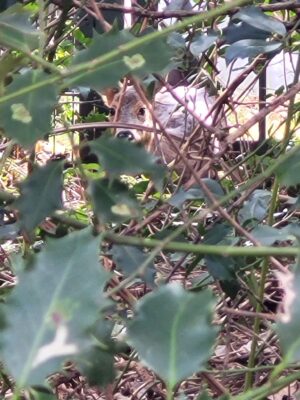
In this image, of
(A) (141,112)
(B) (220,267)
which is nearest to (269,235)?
(B) (220,267)

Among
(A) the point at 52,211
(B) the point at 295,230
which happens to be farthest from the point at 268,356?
(A) the point at 52,211

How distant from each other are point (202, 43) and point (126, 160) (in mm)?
459

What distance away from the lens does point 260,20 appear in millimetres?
982

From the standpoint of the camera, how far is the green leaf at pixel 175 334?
434 millimetres

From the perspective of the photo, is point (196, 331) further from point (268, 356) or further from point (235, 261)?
point (268, 356)

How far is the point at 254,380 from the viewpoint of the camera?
127 centimetres

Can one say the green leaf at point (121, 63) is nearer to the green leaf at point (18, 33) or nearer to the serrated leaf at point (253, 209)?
the green leaf at point (18, 33)

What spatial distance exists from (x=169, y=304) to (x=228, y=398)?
65 millimetres

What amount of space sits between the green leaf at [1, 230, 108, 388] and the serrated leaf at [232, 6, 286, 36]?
0.57m

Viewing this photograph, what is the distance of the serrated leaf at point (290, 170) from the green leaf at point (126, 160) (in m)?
Answer: 0.10

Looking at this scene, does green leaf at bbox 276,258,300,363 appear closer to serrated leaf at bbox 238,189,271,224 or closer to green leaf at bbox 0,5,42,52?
green leaf at bbox 0,5,42,52

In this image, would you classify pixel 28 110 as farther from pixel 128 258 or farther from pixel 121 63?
pixel 128 258

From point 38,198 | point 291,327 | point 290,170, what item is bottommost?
point 291,327

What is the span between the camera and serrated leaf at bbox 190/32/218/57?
107cm
